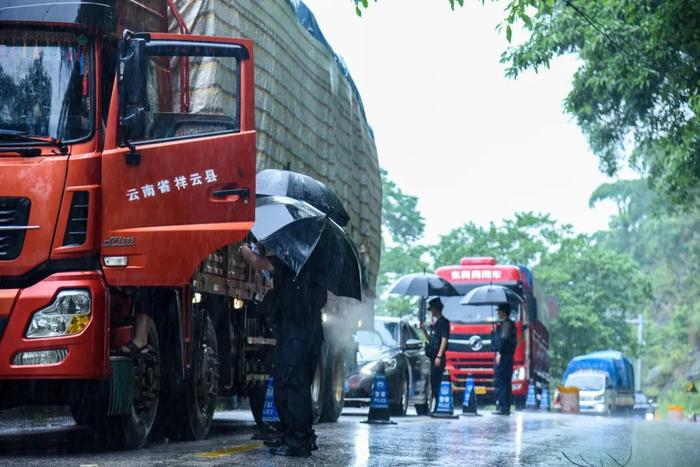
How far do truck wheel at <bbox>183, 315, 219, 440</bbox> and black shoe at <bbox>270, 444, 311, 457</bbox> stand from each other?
55.4 inches

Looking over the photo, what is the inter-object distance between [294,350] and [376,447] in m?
1.81

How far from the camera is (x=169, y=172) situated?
9328 mm

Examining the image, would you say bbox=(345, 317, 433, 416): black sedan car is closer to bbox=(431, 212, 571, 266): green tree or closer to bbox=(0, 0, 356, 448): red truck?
bbox=(0, 0, 356, 448): red truck

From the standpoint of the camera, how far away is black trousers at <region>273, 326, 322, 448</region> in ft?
32.0

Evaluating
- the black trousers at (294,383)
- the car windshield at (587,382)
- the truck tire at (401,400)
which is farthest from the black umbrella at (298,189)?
the car windshield at (587,382)

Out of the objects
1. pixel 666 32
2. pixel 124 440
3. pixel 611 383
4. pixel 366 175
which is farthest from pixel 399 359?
pixel 611 383

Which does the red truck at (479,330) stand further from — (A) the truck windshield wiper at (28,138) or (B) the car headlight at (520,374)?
(A) the truck windshield wiper at (28,138)

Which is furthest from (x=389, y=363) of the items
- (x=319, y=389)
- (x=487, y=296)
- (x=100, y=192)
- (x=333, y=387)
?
(x=100, y=192)

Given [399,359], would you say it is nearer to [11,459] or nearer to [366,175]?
[366,175]

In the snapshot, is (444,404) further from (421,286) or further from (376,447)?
(376,447)

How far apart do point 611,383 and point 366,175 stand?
30382mm

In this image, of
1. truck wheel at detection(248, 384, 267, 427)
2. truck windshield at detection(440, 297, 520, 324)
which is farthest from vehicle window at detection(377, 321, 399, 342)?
truck windshield at detection(440, 297, 520, 324)

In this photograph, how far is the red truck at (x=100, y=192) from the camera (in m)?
8.80

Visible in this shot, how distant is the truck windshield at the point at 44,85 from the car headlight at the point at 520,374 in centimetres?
2315
